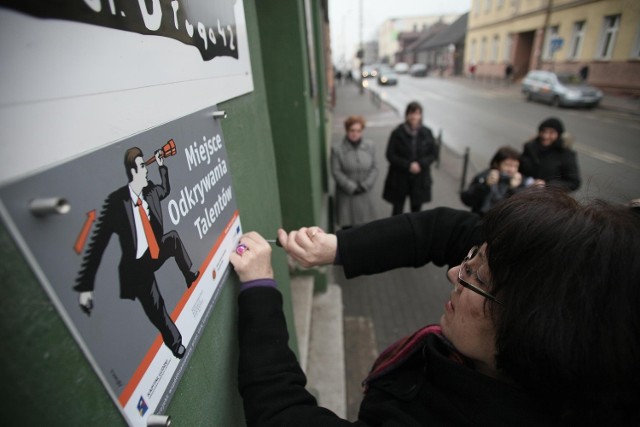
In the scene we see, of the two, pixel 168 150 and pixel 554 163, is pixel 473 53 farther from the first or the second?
pixel 168 150

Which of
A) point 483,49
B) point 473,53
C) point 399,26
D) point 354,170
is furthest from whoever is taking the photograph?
point 399,26

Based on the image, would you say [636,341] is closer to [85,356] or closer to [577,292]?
[577,292]

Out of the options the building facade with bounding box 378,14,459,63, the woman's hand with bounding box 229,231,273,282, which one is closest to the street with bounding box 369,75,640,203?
the woman's hand with bounding box 229,231,273,282

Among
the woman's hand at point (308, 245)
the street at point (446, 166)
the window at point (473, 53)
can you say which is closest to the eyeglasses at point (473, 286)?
the street at point (446, 166)

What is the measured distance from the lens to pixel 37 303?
44cm

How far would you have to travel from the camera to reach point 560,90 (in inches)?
543

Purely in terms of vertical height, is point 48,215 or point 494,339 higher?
point 48,215

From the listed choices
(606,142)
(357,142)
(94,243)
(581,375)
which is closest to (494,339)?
(581,375)

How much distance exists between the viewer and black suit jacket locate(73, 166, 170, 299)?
52cm

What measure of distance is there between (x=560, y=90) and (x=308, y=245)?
16547 millimetres

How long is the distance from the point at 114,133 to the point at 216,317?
63 cm

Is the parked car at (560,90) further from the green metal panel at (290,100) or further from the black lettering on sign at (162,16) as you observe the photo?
the black lettering on sign at (162,16)

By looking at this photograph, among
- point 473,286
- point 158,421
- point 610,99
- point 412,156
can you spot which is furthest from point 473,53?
point 158,421

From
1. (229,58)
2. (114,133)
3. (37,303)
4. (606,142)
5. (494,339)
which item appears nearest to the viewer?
(37,303)
